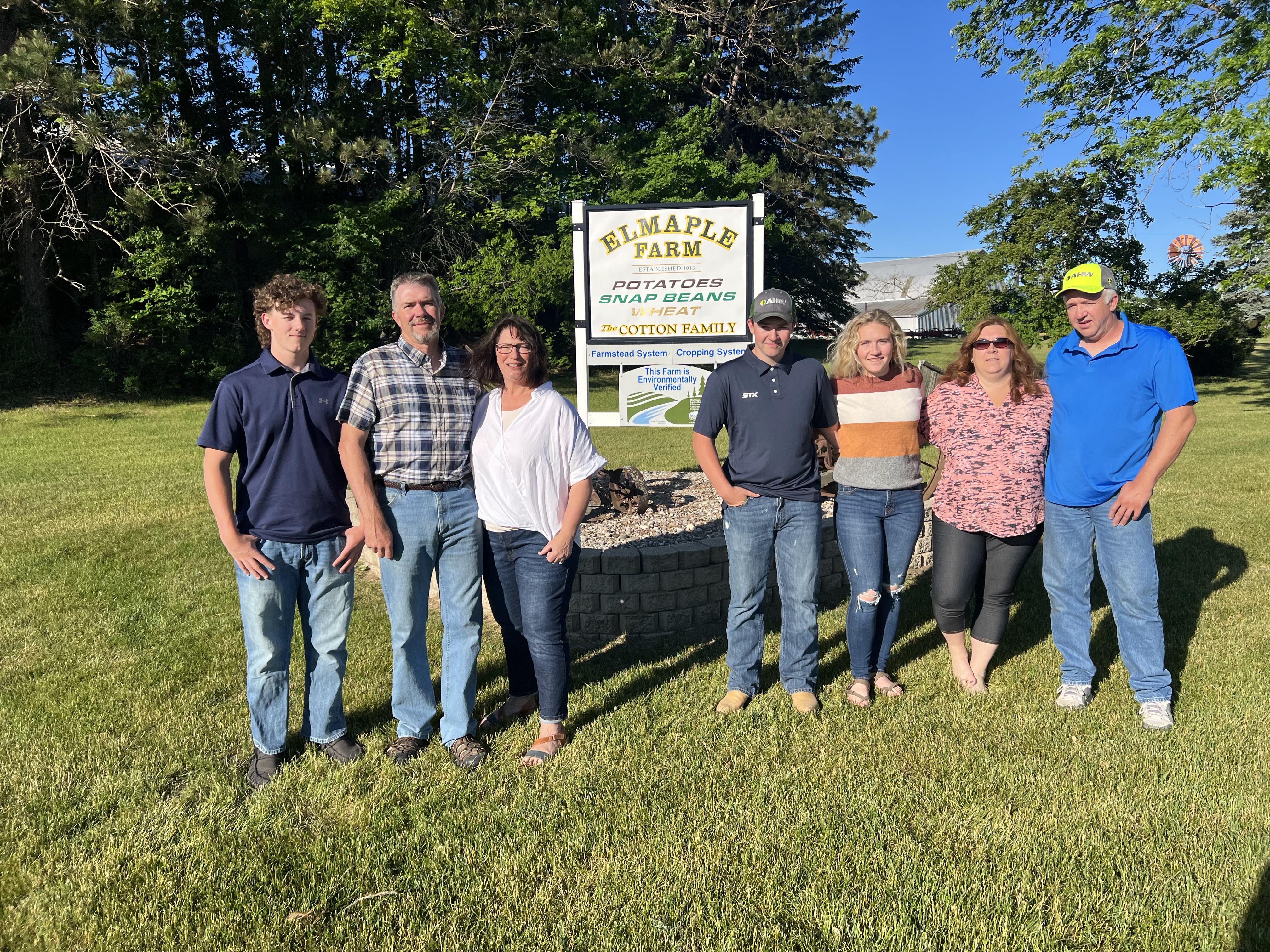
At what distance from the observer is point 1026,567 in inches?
242

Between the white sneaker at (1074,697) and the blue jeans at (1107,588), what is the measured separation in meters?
0.02

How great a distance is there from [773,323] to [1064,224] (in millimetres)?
23723

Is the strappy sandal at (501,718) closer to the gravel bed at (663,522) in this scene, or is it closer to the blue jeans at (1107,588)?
the gravel bed at (663,522)

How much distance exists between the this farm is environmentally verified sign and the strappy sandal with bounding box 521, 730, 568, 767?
3839 mm

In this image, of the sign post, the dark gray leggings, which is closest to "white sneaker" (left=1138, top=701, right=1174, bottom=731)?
the dark gray leggings

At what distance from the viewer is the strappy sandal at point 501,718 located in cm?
354

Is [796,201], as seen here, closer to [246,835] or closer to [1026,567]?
[1026,567]

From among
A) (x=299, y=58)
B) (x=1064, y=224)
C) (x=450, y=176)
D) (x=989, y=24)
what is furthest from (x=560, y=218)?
(x=1064, y=224)

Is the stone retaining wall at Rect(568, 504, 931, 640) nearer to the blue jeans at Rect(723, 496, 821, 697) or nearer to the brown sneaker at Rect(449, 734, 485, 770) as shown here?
the blue jeans at Rect(723, 496, 821, 697)

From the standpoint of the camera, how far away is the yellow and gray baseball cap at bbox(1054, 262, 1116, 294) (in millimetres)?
3297

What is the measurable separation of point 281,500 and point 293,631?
543 mm

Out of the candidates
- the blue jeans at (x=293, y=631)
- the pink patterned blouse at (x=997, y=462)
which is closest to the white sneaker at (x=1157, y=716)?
the pink patterned blouse at (x=997, y=462)

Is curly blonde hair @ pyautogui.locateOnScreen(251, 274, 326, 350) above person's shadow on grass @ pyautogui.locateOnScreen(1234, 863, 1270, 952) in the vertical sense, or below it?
above

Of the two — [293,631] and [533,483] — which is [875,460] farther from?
[293,631]
